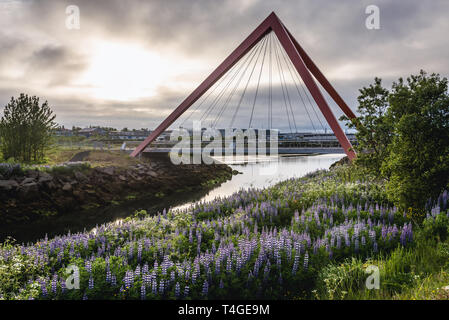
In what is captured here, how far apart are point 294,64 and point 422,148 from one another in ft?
44.3

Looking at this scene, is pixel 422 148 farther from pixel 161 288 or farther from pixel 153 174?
pixel 153 174

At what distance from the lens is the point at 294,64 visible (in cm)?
1791

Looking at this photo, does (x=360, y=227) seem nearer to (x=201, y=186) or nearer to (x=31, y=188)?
(x=31, y=188)

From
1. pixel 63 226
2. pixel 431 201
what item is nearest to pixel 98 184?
pixel 63 226

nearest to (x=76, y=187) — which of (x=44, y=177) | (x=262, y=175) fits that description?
(x=44, y=177)

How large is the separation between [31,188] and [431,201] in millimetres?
15721

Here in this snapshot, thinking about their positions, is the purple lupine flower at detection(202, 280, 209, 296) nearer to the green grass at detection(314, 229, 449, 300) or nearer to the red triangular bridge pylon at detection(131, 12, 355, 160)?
the green grass at detection(314, 229, 449, 300)

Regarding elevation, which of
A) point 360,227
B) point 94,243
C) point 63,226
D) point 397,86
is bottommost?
point 63,226

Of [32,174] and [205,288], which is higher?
[32,174]

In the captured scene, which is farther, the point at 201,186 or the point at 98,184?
the point at 201,186

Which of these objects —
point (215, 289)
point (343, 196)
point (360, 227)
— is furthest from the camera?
point (343, 196)

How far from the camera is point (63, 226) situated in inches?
428

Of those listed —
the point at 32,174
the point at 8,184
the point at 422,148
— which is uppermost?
the point at 422,148

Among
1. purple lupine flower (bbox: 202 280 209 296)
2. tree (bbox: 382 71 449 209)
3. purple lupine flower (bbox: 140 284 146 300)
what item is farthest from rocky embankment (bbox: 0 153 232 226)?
tree (bbox: 382 71 449 209)
